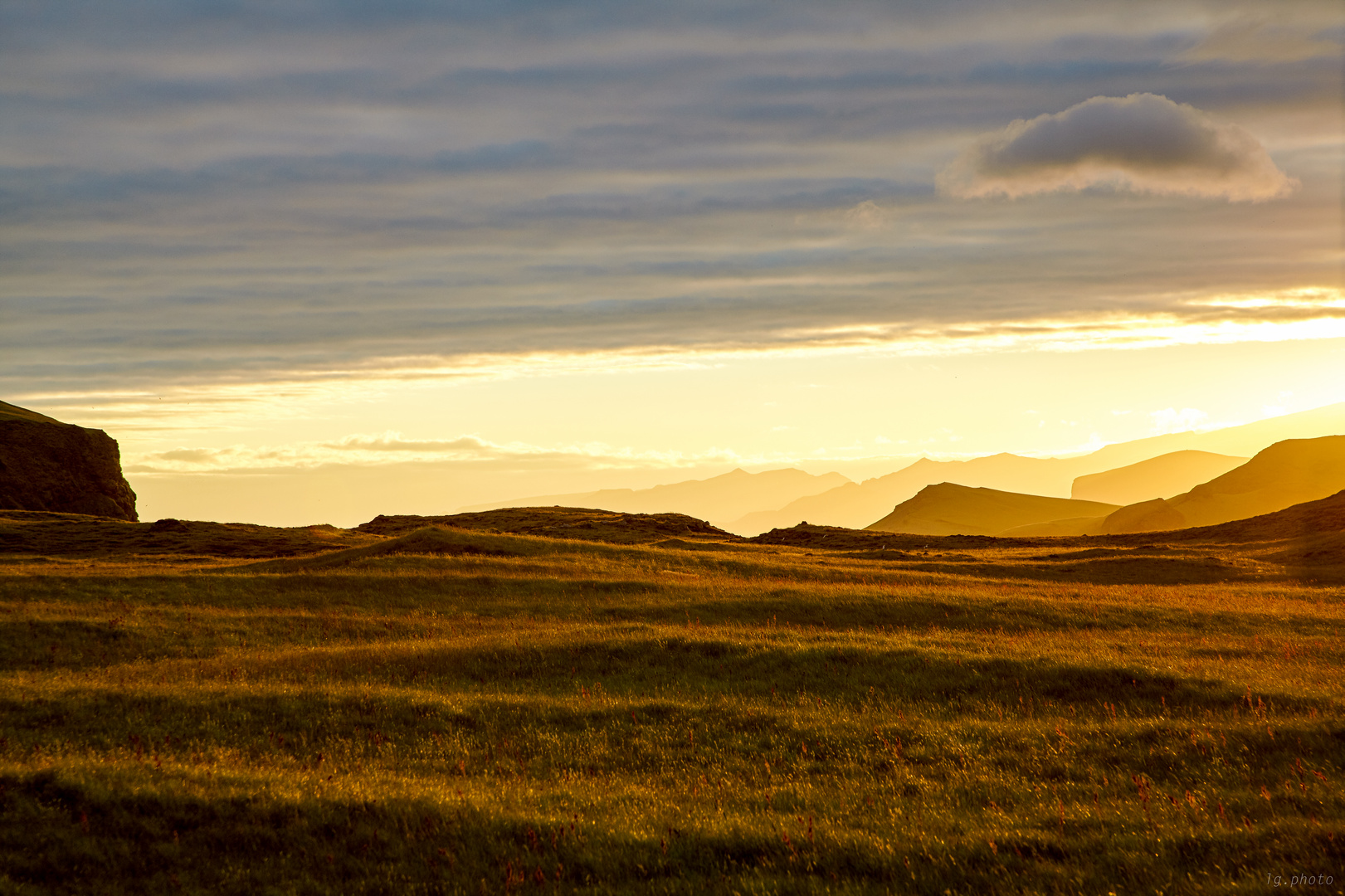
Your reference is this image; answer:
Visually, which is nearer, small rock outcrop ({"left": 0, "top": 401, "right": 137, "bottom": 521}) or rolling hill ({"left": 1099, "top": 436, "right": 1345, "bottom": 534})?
small rock outcrop ({"left": 0, "top": 401, "right": 137, "bottom": 521})

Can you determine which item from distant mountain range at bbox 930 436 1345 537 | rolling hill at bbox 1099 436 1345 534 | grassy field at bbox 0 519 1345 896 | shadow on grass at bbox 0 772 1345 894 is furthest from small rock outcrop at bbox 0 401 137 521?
rolling hill at bbox 1099 436 1345 534

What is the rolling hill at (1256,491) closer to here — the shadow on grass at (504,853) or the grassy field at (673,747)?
the grassy field at (673,747)

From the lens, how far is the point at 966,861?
427 inches

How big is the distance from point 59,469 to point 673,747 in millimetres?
110601

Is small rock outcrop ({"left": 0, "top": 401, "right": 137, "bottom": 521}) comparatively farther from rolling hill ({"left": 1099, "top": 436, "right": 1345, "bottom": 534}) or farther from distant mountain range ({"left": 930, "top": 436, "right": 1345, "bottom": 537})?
rolling hill ({"left": 1099, "top": 436, "right": 1345, "bottom": 534})

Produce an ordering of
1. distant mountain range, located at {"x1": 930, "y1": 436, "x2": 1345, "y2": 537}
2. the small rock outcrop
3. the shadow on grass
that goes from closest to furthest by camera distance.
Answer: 1. the shadow on grass
2. the small rock outcrop
3. distant mountain range, located at {"x1": 930, "y1": 436, "x2": 1345, "y2": 537}

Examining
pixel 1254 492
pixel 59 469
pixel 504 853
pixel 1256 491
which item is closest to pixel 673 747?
pixel 504 853

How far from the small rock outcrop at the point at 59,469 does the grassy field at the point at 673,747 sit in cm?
7643

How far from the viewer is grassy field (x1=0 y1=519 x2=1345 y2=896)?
11.0 m

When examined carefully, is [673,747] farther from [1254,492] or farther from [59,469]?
[1254,492]

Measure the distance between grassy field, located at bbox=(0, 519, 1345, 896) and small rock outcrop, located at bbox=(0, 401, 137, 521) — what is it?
7643cm

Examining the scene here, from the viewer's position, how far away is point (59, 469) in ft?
332

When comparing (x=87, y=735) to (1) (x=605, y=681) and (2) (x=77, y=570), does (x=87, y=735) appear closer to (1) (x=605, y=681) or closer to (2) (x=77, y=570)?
(1) (x=605, y=681)

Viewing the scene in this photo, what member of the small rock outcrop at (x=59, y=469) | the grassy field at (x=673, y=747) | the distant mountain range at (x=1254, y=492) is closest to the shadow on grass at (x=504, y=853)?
the grassy field at (x=673, y=747)
